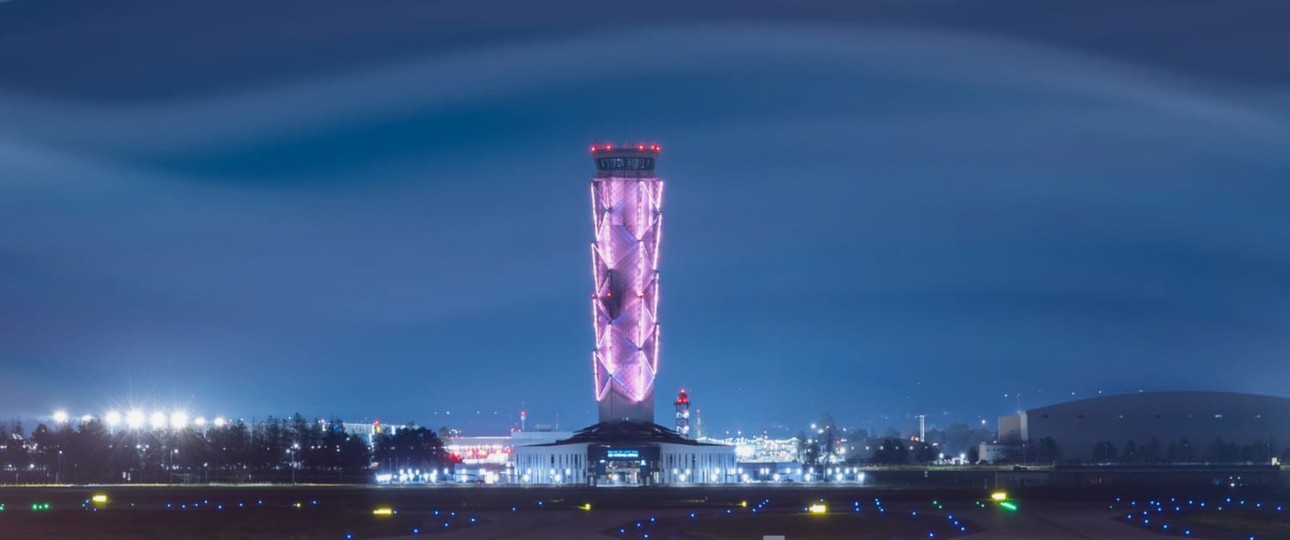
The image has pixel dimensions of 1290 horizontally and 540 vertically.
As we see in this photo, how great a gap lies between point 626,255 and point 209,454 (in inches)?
2101

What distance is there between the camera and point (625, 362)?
176 m

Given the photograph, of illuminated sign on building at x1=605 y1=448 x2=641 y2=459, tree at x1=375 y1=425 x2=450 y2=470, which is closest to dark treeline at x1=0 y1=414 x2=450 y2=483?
tree at x1=375 y1=425 x2=450 y2=470

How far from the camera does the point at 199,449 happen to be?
183m

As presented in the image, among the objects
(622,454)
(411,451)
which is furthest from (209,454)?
(622,454)

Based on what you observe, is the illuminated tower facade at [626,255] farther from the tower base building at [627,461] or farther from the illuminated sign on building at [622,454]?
the illuminated sign on building at [622,454]

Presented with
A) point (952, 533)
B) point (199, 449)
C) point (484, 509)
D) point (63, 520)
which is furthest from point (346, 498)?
point (199, 449)

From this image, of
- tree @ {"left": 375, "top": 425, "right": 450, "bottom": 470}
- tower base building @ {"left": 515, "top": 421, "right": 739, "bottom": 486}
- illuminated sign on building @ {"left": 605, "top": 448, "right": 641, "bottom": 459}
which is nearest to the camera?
tower base building @ {"left": 515, "top": 421, "right": 739, "bottom": 486}

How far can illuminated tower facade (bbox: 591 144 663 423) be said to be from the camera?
16988 cm

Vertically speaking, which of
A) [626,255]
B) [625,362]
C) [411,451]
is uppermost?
[626,255]

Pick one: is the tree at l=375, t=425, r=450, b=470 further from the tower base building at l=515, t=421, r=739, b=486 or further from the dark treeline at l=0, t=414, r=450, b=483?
the tower base building at l=515, t=421, r=739, b=486

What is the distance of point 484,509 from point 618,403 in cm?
8654

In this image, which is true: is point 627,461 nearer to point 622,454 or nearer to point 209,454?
point 622,454

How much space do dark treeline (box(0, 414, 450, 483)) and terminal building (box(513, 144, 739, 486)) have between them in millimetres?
22350

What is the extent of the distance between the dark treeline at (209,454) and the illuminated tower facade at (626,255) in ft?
91.5
